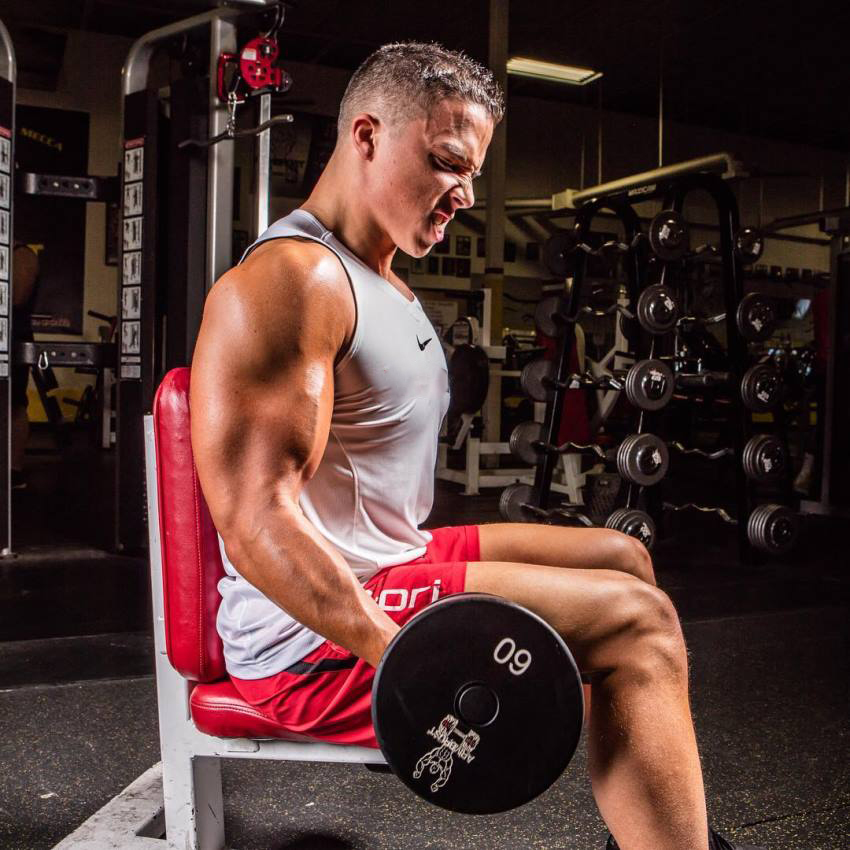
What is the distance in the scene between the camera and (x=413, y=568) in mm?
902

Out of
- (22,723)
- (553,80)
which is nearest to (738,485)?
(22,723)

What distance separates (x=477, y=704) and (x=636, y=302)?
3.08 m

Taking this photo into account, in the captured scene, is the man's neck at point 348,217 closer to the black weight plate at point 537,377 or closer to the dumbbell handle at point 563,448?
the dumbbell handle at point 563,448

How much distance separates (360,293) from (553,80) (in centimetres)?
841

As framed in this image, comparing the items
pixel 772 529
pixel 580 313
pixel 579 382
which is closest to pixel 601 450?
pixel 579 382

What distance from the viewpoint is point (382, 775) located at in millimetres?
1516

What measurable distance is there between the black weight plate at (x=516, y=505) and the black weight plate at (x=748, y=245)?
125 centimetres

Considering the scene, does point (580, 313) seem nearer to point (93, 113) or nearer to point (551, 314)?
point (551, 314)

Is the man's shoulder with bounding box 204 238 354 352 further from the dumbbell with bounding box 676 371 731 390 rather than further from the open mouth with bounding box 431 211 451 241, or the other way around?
the dumbbell with bounding box 676 371 731 390

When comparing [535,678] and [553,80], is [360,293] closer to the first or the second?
[535,678]

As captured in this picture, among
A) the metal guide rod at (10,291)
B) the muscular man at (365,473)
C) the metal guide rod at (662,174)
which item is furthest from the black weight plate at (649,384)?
the metal guide rod at (662,174)

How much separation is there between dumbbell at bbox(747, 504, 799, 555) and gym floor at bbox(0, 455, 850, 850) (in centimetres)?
27

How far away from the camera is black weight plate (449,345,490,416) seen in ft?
15.4

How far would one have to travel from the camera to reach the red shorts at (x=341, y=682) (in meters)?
0.85
